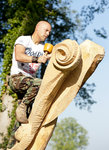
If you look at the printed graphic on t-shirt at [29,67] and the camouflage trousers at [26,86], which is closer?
the camouflage trousers at [26,86]

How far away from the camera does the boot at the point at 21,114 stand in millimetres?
3199

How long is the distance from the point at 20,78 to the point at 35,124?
1.95 ft

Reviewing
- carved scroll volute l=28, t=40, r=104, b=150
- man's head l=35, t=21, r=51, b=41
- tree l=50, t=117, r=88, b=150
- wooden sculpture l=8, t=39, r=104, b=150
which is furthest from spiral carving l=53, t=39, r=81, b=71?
tree l=50, t=117, r=88, b=150

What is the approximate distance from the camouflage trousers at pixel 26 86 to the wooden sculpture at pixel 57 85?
19 cm

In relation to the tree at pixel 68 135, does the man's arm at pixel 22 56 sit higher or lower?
higher

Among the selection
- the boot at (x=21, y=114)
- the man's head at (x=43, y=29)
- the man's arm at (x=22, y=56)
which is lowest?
the boot at (x=21, y=114)

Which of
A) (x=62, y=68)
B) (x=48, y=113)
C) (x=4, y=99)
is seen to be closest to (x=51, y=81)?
(x=62, y=68)

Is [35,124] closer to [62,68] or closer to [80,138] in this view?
[62,68]

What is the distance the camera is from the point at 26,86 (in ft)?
10.9

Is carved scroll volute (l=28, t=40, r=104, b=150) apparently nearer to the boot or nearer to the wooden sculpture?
the wooden sculpture

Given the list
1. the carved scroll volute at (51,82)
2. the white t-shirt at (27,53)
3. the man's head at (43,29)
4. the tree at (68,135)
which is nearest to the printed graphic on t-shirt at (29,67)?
the white t-shirt at (27,53)

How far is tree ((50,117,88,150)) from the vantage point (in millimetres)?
27703

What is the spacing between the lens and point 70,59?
106 inches

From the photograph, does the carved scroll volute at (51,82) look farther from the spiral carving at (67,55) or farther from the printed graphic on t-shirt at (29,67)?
the printed graphic on t-shirt at (29,67)
